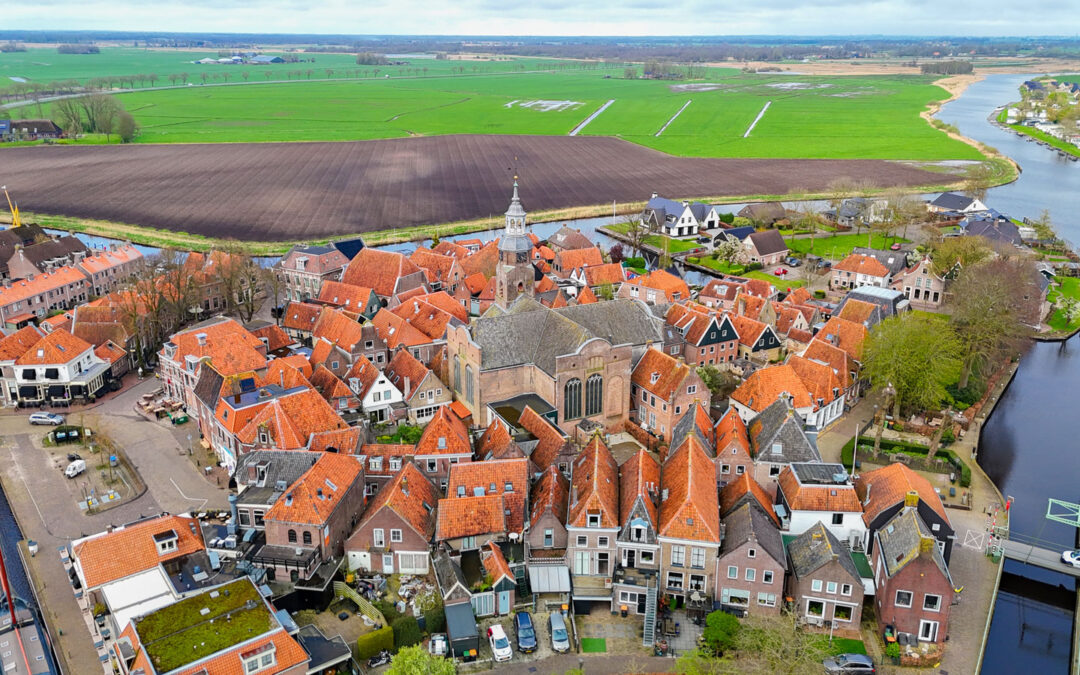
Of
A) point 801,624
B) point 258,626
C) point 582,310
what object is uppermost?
point 582,310

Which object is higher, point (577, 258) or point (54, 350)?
point (577, 258)

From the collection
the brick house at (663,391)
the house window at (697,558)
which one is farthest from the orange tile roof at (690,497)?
the brick house at (663,391)

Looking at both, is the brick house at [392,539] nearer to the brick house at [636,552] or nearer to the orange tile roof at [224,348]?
the brick house at [636,552]

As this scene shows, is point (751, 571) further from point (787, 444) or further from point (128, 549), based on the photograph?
point (128, 549)

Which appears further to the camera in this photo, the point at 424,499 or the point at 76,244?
the point at 76,244

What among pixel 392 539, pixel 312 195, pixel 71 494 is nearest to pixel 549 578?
pixel 392 539

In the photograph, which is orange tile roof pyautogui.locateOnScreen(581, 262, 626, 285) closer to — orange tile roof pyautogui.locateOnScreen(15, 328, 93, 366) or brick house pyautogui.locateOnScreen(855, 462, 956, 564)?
brick house pyautogui.locateOnScreen(855, 462, 956, 564)

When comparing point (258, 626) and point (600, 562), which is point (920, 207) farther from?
point (258, 626)

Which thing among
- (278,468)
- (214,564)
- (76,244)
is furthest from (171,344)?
(76,244)
